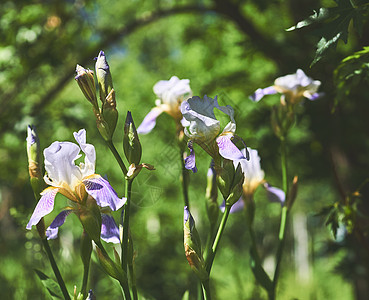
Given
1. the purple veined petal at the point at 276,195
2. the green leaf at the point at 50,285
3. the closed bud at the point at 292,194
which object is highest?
the green leaf at the point at 50,285

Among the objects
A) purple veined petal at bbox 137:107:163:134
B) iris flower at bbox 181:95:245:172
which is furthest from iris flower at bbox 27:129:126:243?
purple veined petal at bbox 137:107:163:134

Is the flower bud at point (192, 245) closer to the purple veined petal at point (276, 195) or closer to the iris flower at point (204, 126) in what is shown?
the iris flower at point (204, 126)

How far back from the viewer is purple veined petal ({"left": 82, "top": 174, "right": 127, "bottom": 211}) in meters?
0.50

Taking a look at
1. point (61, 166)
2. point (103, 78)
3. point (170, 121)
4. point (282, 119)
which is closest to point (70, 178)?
point (61, 166)

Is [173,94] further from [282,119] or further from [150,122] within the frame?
[282,119]

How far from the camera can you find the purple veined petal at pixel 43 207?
1.60 ft

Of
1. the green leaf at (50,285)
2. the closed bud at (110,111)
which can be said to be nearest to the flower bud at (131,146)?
the closed bud at (110,111)

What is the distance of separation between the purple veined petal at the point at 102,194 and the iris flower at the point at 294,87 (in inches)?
13.4

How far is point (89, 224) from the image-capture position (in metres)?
0.51

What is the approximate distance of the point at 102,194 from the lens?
504 mm

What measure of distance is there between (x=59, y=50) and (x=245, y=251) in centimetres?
245

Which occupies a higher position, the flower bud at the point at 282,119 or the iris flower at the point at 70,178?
the iris flower at the point at 70,178

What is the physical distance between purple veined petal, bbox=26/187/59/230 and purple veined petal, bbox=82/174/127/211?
4cm

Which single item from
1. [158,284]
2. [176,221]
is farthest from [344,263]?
[176,221]
